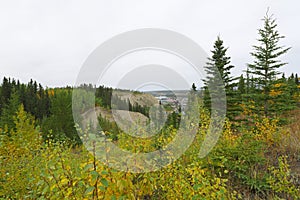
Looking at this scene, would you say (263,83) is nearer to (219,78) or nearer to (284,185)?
(219,78)

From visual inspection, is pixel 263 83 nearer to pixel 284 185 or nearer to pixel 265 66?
pixel 265 66

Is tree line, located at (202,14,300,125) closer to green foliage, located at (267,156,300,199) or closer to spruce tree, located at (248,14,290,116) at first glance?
spruce tree, located at (248,14,290,116)

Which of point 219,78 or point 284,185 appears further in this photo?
point 219,78

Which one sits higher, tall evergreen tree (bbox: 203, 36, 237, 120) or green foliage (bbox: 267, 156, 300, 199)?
tall evergreen tree (bbox: 203, 36, 237, 120)

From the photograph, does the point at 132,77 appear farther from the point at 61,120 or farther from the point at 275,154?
the point at 61,120

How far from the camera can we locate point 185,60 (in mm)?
3117

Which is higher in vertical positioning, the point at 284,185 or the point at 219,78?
the point at 219,78

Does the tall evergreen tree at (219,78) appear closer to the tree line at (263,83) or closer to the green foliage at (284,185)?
the tree line at (263,83)

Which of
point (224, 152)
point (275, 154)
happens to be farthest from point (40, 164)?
point (275, 154)

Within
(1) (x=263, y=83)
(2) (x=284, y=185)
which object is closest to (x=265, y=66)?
(1) (x=263, y=83)

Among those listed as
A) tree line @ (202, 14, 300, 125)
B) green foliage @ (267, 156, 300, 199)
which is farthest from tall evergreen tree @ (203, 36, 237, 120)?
green foliage @ (267, 156, 300, 199)

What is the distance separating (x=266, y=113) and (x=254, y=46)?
340 cm

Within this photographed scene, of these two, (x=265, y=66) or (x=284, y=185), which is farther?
(x=265, y=66)

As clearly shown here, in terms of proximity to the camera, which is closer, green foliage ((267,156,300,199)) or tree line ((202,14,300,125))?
green foliage ((267,156,300,199))
